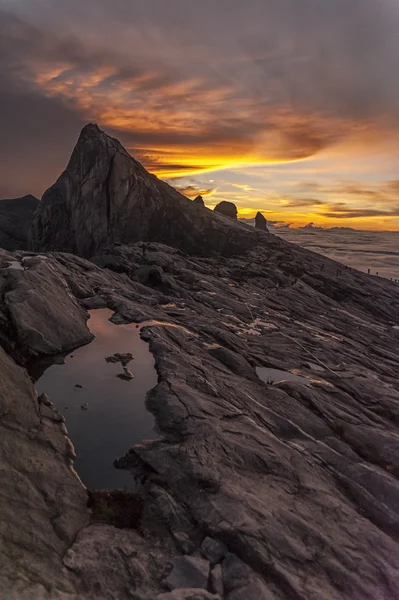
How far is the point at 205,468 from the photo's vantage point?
1509cm

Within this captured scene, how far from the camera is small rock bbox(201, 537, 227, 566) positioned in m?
11.7

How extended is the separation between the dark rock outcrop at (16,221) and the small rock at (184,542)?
114 meters

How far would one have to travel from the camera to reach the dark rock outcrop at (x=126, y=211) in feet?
303

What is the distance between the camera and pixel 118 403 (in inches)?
812

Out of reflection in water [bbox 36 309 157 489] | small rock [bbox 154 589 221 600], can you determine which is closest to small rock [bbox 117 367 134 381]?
reflection in water [bbox 36 309 157 489]

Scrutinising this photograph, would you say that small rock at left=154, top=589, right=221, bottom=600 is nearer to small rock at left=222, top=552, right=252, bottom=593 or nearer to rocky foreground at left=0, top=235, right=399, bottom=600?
rocky foreground at left=0, top=235, right=399, bottom=600

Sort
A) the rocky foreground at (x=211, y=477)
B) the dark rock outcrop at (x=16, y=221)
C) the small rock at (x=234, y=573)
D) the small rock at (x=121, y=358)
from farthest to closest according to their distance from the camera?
1. the dark rock outcrop at (x=16, y=221)
2. the small rock at (x=121, y=358)
3. the small rock at (x=234, y=573)
4. the rocky foreground at (x=211, y=477)

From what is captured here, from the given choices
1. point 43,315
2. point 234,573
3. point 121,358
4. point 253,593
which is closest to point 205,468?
point 234,573

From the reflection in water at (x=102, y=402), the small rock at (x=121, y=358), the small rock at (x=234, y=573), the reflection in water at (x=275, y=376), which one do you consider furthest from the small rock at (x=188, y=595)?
A: the reflection in water at (x=275, y=376)

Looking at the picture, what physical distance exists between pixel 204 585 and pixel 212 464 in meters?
4.86

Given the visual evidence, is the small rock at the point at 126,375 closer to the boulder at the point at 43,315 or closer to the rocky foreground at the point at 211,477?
the rocky foreground at the point at 211,477

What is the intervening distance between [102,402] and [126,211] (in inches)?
3098

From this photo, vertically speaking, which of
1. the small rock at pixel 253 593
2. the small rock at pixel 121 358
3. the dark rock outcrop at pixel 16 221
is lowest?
the small rock at pixel 253 593

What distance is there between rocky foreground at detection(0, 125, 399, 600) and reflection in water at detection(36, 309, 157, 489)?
622mm
